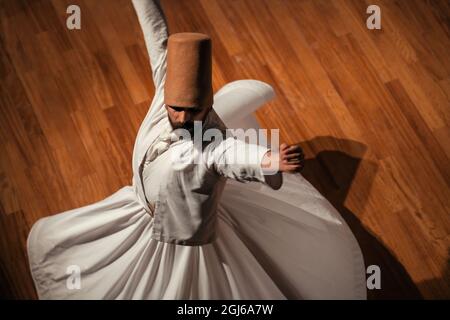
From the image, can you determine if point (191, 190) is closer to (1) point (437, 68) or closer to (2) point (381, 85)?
(2) point (381, 85)

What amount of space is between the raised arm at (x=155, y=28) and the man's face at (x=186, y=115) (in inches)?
7.8

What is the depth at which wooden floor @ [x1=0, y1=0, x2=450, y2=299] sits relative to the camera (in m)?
1.98

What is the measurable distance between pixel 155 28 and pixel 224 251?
69 cm

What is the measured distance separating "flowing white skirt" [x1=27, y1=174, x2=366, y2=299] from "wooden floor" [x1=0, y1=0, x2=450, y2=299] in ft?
0.91

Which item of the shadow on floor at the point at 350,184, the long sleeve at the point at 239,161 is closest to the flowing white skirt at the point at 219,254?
the shadow on floor at the point at 350,184

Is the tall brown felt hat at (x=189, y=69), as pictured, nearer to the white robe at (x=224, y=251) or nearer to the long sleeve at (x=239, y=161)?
the long sleeve at (x=239, y=161)

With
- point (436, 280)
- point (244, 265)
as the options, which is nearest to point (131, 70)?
point (244, 265)

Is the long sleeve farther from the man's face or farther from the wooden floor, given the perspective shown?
the wooden floor

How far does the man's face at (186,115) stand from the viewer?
109 cm

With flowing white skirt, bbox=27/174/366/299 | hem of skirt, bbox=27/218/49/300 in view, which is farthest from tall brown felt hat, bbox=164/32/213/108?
hem of skirt, bbox=27/218/49/300

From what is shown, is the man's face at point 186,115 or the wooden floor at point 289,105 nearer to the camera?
the man's face at point 186,115

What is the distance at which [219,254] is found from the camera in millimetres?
1484
